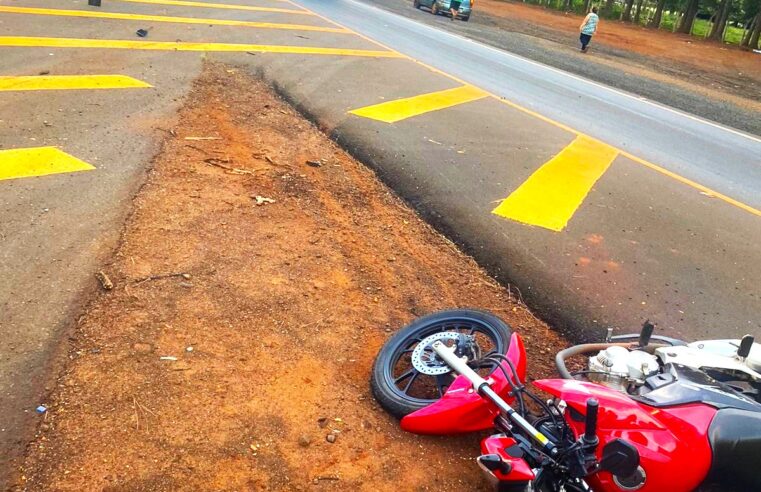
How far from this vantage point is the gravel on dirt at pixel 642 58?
1585 cm

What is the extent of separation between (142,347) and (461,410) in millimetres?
Answer: 2059

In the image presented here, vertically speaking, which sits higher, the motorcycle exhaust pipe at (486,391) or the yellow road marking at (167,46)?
the yellow road marking at (167,46)

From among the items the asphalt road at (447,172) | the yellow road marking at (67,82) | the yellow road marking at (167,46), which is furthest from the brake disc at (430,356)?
the yellow road marking at (167,46)

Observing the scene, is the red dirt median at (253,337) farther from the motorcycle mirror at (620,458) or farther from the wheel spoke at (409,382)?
the motorcycle mirror at (620,458)

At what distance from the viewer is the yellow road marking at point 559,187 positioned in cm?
687

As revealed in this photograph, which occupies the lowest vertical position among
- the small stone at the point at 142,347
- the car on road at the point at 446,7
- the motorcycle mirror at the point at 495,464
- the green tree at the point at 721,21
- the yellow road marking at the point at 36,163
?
the small stone at the point at 142,347

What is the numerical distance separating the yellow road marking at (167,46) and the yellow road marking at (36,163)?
5.84 metres

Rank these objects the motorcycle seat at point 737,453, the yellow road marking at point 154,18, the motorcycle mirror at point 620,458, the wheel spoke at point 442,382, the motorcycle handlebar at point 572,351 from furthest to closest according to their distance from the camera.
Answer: the yellow road marking at point 154,18 → the wheel spoke at point 442,382 → the motorcycle handlebar at point 572,351 → the motorcycle seat at point 737,453 → the motorcycle mirror at point 620,458

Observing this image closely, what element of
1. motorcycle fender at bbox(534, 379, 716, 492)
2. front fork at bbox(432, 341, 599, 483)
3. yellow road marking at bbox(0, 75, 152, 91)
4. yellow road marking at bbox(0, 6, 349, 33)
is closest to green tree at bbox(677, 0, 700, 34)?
yellow road marking at bbox(0, 6, 349, 33)

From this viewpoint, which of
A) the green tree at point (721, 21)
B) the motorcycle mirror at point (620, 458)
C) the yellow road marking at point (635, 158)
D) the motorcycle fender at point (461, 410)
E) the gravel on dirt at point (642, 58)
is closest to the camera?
the motorcycle mirror at point (620, 458)

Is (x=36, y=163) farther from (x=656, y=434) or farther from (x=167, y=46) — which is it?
(x=167, y=46)

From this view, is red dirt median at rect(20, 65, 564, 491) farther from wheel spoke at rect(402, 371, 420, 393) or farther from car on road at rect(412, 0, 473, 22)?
car on road at rect(412, 0, 473, 22)

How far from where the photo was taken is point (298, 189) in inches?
265

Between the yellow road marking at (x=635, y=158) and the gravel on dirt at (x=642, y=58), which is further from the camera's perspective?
the gravel on dirt at (x=642, y=58)
